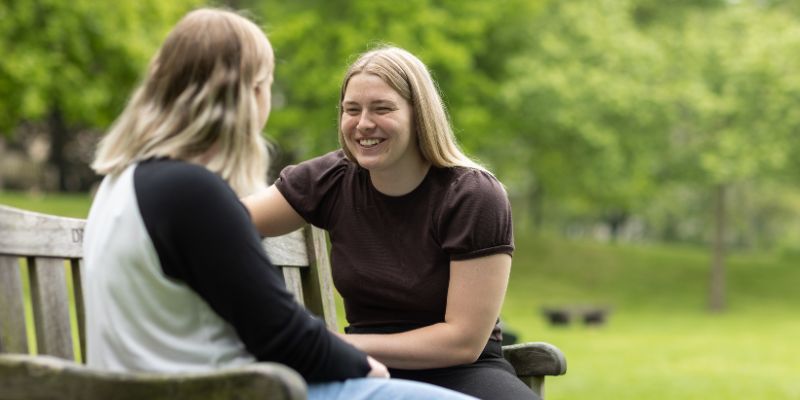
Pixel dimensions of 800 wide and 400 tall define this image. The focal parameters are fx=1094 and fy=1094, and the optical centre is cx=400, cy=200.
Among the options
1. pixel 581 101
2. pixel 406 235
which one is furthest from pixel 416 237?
pixel 581 101

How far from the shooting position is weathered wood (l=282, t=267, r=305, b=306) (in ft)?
12.1

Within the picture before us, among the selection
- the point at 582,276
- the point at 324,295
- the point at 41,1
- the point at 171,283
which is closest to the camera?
the point at 171,283

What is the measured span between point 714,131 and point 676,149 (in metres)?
1.09

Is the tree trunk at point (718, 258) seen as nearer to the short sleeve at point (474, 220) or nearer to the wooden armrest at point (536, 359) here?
the wooden armrest at point (536, 359)

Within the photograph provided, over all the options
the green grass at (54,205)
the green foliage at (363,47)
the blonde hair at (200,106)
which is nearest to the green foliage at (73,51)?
the green foliage at (363,47)

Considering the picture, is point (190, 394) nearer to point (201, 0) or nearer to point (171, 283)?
point (171, 283)

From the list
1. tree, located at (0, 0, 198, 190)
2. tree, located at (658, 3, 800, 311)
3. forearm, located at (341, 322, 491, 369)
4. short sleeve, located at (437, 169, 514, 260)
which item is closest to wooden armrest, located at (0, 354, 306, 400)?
forearm, located at (341, 322, 491, 369)

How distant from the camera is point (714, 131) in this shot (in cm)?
2923

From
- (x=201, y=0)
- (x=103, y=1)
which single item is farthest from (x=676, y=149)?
(x=103, y=1)

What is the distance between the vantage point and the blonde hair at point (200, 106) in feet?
8.18

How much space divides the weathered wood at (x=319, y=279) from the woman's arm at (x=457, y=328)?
630 mm

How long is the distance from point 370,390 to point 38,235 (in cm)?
96

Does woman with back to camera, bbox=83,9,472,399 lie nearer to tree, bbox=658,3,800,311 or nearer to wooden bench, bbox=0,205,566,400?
wooden bench, bbox=0,205,566,400

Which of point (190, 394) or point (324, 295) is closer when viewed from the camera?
point (190, 394)
